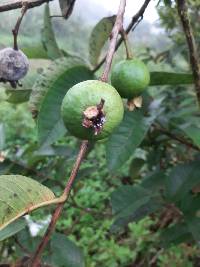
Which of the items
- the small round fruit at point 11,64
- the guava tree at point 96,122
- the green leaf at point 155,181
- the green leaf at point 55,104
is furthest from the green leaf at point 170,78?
the green leaf at point 155,181

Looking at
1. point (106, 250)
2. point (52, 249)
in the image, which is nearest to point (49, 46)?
point (52, 249)

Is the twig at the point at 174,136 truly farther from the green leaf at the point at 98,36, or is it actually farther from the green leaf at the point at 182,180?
the green leaf at the point at 98,36

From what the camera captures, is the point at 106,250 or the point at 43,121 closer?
the point at 43,121

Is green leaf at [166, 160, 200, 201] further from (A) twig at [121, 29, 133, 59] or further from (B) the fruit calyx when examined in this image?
(B) the fruit calyx

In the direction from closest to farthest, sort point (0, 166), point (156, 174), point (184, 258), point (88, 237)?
point (0, 166), point (156, 174), point (184, 258), point (88, 237)

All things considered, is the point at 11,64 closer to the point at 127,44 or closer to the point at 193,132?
the point at 127,44

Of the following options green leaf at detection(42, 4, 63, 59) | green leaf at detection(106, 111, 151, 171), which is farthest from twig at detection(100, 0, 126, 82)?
green leaf at detection(42, 4, 63, 59)

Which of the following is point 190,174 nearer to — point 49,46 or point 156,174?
point 156,174
